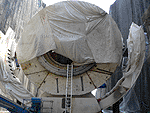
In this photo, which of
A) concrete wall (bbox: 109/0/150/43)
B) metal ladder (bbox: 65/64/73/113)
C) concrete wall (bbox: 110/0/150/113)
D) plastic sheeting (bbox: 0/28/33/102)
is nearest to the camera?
metal ladder (bbox: 65/64/73/113)

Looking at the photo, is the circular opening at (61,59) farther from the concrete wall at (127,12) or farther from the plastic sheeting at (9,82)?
the concrete wall at (127,12)

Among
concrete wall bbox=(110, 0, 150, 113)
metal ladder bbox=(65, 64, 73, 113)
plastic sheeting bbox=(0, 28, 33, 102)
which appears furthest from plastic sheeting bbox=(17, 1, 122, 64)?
concrete wall bbox=(110, 0, 150, 113)

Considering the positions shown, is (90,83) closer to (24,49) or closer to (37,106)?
(37,106)

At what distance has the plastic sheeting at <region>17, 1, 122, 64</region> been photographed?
3533 mm

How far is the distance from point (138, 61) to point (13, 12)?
598cm

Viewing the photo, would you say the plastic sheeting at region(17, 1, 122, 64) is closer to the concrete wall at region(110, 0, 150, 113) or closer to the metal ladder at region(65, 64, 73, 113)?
the metal ladder at region(65, 64, 73, 113)

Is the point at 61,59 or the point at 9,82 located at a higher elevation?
the point at 61,59

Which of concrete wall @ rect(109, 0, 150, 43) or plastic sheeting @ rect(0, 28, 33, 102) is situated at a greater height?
concrete wall @ rect(109, 0, 150, 43)

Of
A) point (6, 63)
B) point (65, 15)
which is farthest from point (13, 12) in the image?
point (65, 15)

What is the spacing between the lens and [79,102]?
139 inches

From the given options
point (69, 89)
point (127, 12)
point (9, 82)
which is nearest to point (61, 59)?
point (69, 89)

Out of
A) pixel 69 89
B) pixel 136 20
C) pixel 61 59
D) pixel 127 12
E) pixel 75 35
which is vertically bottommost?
pixel 69 89

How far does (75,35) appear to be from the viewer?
11.9 feet

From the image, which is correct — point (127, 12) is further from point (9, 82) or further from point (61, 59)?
point (9, 82)
